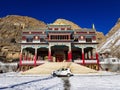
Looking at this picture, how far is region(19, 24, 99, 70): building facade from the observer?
4425 centimetres

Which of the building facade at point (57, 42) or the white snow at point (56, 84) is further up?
the building facade at point (57, 42)

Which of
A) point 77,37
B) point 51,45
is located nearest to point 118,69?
point 77,37

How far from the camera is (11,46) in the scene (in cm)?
9569

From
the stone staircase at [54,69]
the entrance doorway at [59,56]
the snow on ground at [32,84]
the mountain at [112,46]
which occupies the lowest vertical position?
the snow on ground at [32,84]

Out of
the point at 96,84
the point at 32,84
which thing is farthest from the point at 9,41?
the point at 96,84

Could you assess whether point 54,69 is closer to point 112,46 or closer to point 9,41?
point 9,41

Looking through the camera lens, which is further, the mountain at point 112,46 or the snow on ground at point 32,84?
the mountain at point 112,46

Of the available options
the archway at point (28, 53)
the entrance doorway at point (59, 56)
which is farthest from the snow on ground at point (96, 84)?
the archway at point (28, 53)

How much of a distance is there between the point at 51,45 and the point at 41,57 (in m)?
9.88

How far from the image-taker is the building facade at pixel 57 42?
44.2 m

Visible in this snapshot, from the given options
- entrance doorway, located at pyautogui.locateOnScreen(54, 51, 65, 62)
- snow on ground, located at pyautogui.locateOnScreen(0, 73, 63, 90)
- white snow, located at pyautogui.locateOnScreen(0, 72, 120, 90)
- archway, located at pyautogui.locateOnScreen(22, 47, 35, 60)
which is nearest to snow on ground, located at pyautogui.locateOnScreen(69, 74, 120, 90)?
white snow, located at pyautogui.locateOnScreen(0, 72, 120, 90)

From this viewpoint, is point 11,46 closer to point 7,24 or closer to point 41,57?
point 7,24

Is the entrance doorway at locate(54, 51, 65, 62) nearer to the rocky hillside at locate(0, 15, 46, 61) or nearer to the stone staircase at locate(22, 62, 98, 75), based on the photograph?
the stone staircase at locate(22, 62, 98, 75)

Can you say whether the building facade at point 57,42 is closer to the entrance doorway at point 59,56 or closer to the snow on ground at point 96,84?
the entrance doorway at point 59,56
